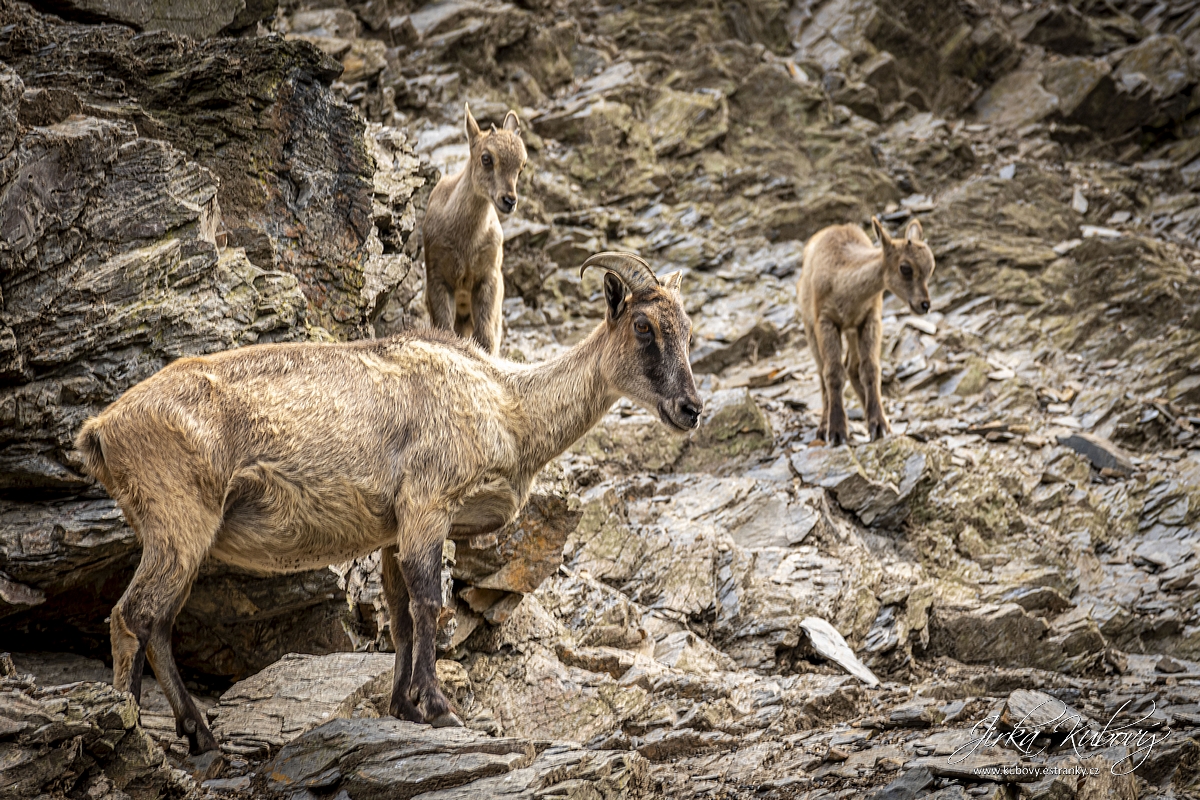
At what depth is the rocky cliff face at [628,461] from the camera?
6832 millimetres

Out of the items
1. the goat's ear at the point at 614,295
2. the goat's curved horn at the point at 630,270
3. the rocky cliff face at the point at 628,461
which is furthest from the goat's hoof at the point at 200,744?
the goat's curved horn at the point at 630,270

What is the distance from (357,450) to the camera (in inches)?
258

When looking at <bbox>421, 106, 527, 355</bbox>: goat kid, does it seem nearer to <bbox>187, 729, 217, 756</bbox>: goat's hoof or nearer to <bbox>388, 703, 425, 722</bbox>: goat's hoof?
<bbox>388, 703, 425, 722</bbox>: goat's hoof

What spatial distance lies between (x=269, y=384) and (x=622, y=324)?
8.57 feet

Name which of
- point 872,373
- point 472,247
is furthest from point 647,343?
point 872,373

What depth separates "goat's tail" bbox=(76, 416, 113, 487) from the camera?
6105 millimetres

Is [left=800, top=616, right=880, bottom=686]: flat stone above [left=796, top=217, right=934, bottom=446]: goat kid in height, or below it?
below

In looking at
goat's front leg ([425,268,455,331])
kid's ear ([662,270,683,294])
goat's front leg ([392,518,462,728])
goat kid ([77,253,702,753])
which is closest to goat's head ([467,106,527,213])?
goat's front leg ([425,268,455,331])

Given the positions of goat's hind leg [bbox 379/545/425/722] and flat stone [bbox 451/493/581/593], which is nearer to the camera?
goat's hind leg [bbox 379/545/425/722]

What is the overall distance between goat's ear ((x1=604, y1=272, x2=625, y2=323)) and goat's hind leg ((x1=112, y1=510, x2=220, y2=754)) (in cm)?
327

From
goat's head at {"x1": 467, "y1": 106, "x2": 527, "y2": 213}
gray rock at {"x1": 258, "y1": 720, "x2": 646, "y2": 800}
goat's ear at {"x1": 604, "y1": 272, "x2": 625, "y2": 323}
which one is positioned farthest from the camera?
goat's head at {"x1": 467, "y1": 106, "x2": 527, "y2": 213}

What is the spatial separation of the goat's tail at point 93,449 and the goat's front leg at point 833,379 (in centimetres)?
970

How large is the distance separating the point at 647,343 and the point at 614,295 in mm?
526

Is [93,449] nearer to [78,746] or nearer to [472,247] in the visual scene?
[78,746]
